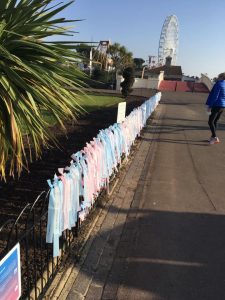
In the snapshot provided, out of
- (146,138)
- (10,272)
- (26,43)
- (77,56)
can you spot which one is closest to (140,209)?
(77,56)

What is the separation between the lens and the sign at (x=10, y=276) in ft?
6.72

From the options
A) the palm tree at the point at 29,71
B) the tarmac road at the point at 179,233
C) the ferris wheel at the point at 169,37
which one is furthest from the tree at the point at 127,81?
the ferris wheel at the point at 169,37

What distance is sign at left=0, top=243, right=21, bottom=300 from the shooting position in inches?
80.6

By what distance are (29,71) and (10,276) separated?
189 cm

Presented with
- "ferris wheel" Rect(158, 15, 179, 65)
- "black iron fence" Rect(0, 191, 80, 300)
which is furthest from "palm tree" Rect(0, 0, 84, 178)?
"ferris wheel" Rect(158, 15, 179, 65)

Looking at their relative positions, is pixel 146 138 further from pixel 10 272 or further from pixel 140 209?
pixel 10 272

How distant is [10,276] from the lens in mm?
2146

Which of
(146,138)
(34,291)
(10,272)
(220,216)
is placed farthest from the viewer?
(146,138)

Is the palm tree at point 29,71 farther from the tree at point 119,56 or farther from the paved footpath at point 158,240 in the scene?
the tree at point 119,56

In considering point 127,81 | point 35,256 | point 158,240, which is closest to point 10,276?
point 35,256

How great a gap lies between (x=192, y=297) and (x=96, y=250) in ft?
3.91

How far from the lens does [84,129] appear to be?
12.1 metres

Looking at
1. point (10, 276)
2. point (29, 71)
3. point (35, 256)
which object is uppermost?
point (29, 71)

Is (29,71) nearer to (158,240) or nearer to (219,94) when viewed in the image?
(158,240)
